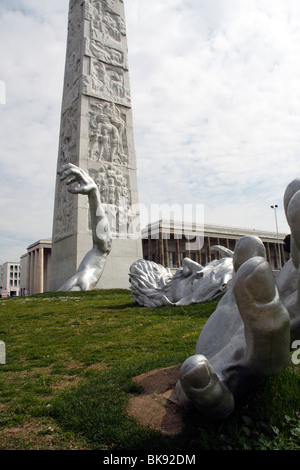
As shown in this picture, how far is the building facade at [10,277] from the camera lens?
278 feet

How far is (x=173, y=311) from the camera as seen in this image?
7.94 m

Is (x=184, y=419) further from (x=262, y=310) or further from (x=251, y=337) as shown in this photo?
(x=262, y=310)

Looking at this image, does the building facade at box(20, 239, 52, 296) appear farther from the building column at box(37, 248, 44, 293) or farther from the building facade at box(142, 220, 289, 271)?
the building facade at box(142, 220, 289, 271)

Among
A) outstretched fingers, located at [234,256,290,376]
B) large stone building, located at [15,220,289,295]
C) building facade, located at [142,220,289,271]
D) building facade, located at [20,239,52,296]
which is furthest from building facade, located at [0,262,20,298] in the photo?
outstretched fingers, located at [234,256,290,376]

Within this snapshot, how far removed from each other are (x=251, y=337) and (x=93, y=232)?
11543 mm

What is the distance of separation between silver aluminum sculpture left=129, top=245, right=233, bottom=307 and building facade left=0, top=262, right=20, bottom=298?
3199 inches

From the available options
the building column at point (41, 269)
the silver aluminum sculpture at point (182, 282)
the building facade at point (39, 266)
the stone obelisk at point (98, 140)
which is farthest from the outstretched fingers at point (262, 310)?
the building column at point (41, 269)

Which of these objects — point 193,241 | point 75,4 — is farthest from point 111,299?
point 193,241

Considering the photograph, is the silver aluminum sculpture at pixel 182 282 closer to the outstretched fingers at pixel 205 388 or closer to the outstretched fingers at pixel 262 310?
the outstretched fingers at pixel 205 388

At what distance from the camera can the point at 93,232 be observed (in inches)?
526

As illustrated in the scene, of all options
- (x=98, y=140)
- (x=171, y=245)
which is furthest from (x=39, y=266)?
(x=98, y=140)

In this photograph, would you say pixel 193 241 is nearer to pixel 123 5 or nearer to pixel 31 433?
pixel 123 5

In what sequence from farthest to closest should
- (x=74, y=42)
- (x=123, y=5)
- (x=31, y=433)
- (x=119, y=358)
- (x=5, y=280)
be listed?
(x=5, y=280) < (x=123, y=5) < (x=74, y=42) < (x=119, y=358) < (x=31, y=433)
